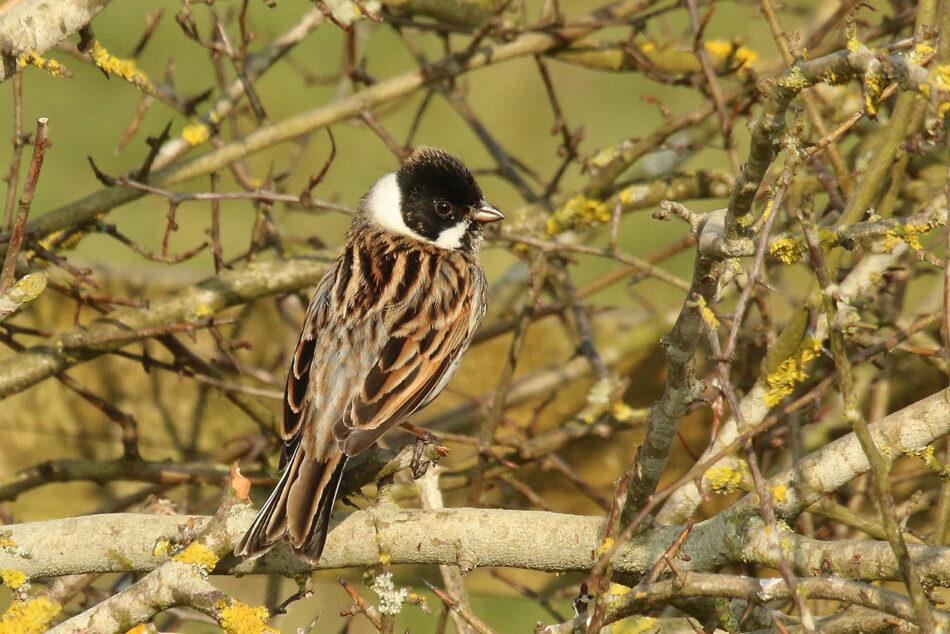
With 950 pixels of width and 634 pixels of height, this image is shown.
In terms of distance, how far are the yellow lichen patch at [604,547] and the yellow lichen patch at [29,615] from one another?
1.27m

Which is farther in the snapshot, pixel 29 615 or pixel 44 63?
pixel 44 63

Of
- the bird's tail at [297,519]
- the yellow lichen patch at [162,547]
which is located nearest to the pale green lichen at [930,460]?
the bird's tail at [297,519]

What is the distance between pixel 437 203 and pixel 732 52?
1.35 metres

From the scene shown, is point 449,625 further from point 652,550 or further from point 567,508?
point 652,550

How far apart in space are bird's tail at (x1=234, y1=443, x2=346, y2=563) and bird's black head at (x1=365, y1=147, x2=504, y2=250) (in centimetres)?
147

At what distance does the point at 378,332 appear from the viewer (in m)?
3.59

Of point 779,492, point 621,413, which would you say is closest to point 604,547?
point 779,492

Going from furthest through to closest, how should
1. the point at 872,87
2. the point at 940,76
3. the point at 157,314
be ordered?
the point at 157,314, the point at 872,87, the point at 940,76

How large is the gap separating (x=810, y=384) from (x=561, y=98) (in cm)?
560

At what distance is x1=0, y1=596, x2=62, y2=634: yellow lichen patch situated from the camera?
257 cm

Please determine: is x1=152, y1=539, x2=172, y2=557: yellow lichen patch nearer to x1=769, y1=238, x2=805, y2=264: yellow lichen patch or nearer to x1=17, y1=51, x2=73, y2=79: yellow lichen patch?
x1=17, y1=51, x2=73, y2=79: yellow lichen patch

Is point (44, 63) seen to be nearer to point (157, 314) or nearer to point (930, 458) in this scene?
point (157, 314)

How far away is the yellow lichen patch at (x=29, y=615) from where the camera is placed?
2566 mm

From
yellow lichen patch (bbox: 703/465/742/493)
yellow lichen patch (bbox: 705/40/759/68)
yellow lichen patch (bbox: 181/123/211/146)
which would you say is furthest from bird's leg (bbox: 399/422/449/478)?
yellow lichen patch (bbox: 705/40/759/68)
